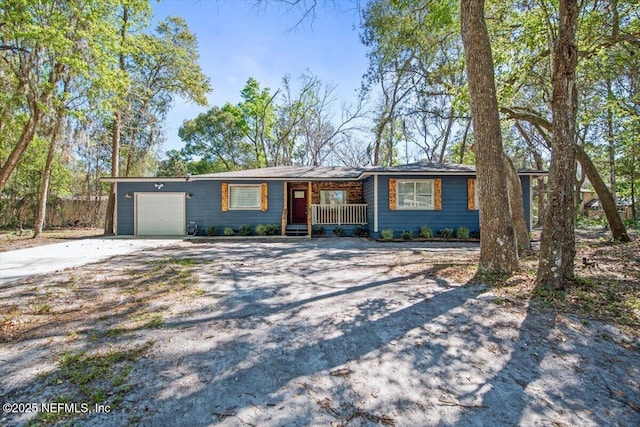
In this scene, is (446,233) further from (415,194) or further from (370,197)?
(370,197)

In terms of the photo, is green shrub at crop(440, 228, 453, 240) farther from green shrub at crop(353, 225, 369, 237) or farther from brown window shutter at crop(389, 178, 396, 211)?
green shrub at crop(353, 225, 369, 237)

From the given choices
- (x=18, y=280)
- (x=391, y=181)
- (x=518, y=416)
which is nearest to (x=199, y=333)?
(x=518, y=416)

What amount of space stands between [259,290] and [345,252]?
3.79 metres

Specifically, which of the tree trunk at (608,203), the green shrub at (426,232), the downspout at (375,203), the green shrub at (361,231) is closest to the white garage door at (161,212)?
the green shrub at (361,231)

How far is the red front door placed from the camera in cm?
1334

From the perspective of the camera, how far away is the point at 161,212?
11.7 meters

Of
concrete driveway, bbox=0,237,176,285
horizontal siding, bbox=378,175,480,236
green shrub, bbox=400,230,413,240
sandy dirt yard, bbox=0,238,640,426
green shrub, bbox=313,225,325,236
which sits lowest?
sandy dirt yard, bbox=0,238,640,426

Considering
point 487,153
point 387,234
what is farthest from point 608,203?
point 487,153

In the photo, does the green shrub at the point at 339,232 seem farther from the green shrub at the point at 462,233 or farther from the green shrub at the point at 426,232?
the green shrub at the point at 462,233

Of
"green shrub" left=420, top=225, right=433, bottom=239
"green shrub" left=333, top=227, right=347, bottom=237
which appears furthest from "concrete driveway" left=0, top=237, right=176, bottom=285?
"green shrub" left=420, top=225, right=433, bottom=239

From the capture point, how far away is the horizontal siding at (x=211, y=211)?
1169 cm

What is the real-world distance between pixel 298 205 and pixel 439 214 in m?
5.81

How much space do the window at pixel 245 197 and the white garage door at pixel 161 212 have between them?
1903 mm

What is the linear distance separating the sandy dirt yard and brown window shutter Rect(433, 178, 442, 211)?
272 inches
